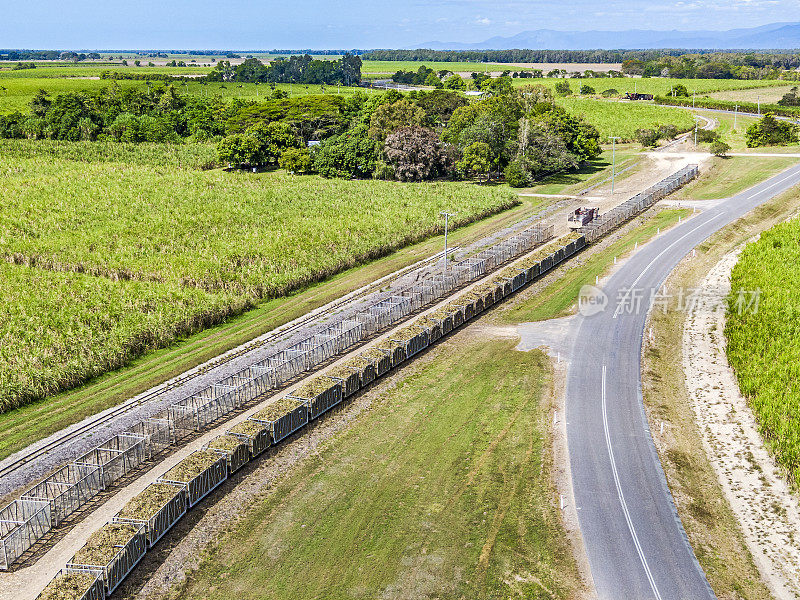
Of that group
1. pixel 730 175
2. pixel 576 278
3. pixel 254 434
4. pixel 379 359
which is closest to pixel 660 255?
pixel 576 278

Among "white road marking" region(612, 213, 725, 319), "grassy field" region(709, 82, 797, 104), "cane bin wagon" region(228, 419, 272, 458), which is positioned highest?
"grassy field" region(709, 82, 797, 104)

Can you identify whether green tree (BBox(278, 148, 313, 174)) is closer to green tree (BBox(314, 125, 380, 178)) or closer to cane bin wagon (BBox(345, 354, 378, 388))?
green tree (BBox(314, 125, 380, 178))

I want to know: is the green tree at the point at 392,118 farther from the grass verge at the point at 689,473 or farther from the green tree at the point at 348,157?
the grass verge at the point at 689,473

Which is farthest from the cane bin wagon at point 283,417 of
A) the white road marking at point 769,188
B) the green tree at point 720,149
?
the green tree at point 720,149

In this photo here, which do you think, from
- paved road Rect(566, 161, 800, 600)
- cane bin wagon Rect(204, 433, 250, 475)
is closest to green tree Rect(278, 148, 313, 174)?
paved road Rect(566, 161, 800, 600)

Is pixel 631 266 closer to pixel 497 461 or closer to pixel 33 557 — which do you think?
pixel 497 461

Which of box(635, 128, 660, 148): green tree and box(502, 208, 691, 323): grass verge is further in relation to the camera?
box(635, 128, 660, 148): green tree

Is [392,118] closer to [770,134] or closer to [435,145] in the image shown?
[435,145]
